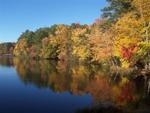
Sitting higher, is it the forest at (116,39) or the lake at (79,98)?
the forest at (116,39)

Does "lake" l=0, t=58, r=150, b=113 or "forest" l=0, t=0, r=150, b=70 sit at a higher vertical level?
"forest" l=0, t=0, r=150, b=70

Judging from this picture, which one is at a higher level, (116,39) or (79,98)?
(116,39)

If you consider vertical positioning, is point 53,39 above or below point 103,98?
above

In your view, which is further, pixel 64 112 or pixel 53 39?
pixel 53 39

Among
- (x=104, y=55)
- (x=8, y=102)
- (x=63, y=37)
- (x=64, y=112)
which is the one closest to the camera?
(x=64, y=112)

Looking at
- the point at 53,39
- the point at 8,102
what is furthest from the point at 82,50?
the point at 8,102

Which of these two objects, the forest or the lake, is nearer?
the lake

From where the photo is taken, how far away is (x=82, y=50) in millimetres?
87250

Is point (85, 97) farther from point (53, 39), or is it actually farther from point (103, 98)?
point (53, 39)

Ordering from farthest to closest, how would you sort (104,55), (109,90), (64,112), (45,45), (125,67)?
(45,45) → (104,55) → (125,67) → (109,90) → (64,112)

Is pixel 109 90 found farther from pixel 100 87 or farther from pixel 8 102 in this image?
pixel 8 102

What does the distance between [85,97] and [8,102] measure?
23.1 ft

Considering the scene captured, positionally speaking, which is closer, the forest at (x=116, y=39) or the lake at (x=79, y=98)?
the lake at (x=79, y=98)

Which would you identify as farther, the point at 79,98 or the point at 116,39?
the point at 116,39
